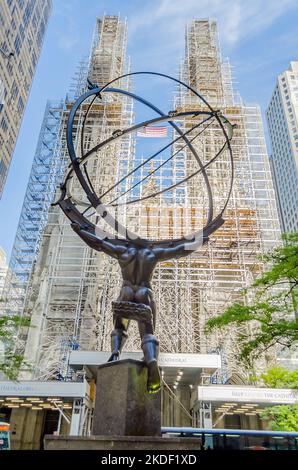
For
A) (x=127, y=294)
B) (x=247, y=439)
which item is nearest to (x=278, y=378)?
(x=247, y=439)

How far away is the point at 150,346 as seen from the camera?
6.09m

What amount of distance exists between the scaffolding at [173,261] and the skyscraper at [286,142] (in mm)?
40602

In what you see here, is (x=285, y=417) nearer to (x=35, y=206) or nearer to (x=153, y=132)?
(x=153, y=132)

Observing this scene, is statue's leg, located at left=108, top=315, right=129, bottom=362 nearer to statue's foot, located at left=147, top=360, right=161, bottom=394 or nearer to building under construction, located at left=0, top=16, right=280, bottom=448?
statue's foot, located at left=147, top=360, right=161, bottom=394

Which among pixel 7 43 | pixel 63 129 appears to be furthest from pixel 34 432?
pixel 7 43

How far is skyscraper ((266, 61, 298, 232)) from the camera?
71.4 metres

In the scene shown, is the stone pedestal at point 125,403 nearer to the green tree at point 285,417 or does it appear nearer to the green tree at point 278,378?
the green tree at point 285,417

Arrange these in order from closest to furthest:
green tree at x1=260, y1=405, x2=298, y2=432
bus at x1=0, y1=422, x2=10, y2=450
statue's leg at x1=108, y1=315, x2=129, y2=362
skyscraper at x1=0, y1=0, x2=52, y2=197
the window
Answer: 1. statue's leg at x1=108, y1=315, x2=129, y2=362
2. bus at x1=0, y1=422, x2=10, y2=450
3. green tree at x1=260, y1=405, x2=298, y2=432
4. skyscraper at x1=0, y1=0, x2=52, y2=197
5. the window

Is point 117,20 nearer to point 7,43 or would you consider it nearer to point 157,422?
point 7,43

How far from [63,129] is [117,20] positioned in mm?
19656

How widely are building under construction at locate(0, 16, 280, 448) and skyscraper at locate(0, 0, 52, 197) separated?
5.28 meters

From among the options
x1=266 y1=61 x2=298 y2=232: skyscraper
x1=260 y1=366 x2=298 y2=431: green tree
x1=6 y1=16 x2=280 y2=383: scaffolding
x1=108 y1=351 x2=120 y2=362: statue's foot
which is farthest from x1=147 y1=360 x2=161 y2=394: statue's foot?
x1=266 y1=61 x2=298 y2=232: skyscraper

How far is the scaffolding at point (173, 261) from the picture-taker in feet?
77.3

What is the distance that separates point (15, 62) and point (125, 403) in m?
43.5
